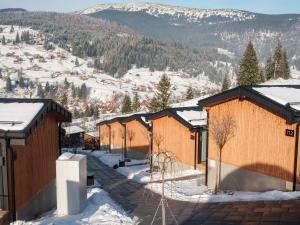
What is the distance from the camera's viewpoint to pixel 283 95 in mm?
18578

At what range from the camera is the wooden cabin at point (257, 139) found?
16.4 m

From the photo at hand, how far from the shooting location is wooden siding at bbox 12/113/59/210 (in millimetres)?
13144

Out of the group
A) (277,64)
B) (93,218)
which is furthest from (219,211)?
(277,64)

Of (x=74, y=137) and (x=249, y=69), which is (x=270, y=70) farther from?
(x=74, y=137)

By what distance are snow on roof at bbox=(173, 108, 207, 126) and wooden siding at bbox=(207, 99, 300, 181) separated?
22.3ft

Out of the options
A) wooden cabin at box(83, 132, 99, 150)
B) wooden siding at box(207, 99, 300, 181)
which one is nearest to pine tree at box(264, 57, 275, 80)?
wooden cabin at box(83, 132, 99, 150)

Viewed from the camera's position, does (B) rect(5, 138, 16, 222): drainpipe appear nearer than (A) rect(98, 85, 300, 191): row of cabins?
Yes

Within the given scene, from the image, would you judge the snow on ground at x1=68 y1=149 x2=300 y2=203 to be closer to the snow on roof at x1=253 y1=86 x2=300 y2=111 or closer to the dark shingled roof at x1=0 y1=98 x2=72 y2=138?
the snow on roof at x1=253 y1=86 x2=300 y2=111

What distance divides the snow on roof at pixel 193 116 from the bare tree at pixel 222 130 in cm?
723

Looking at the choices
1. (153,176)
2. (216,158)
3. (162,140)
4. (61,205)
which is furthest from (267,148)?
(162,140)

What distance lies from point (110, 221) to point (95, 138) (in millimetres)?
56259

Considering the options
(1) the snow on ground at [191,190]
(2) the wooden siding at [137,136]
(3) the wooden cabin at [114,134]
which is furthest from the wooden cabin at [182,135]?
(3) the wooden cabin at [114,134]

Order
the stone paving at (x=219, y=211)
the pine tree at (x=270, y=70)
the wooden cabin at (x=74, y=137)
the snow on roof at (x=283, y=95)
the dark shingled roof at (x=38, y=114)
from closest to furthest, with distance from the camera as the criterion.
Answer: the dark shingled roof at (x=38, y=114)
the stone paving at (x=219, y=211)
the snow on roof at (x=283, y=95)
the wooden cabin at (x=74, y=137)
the pine tree at (x=270, y=70)

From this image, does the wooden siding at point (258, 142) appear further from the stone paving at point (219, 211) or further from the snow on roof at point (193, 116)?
the snow on roof at point (193, 116)
